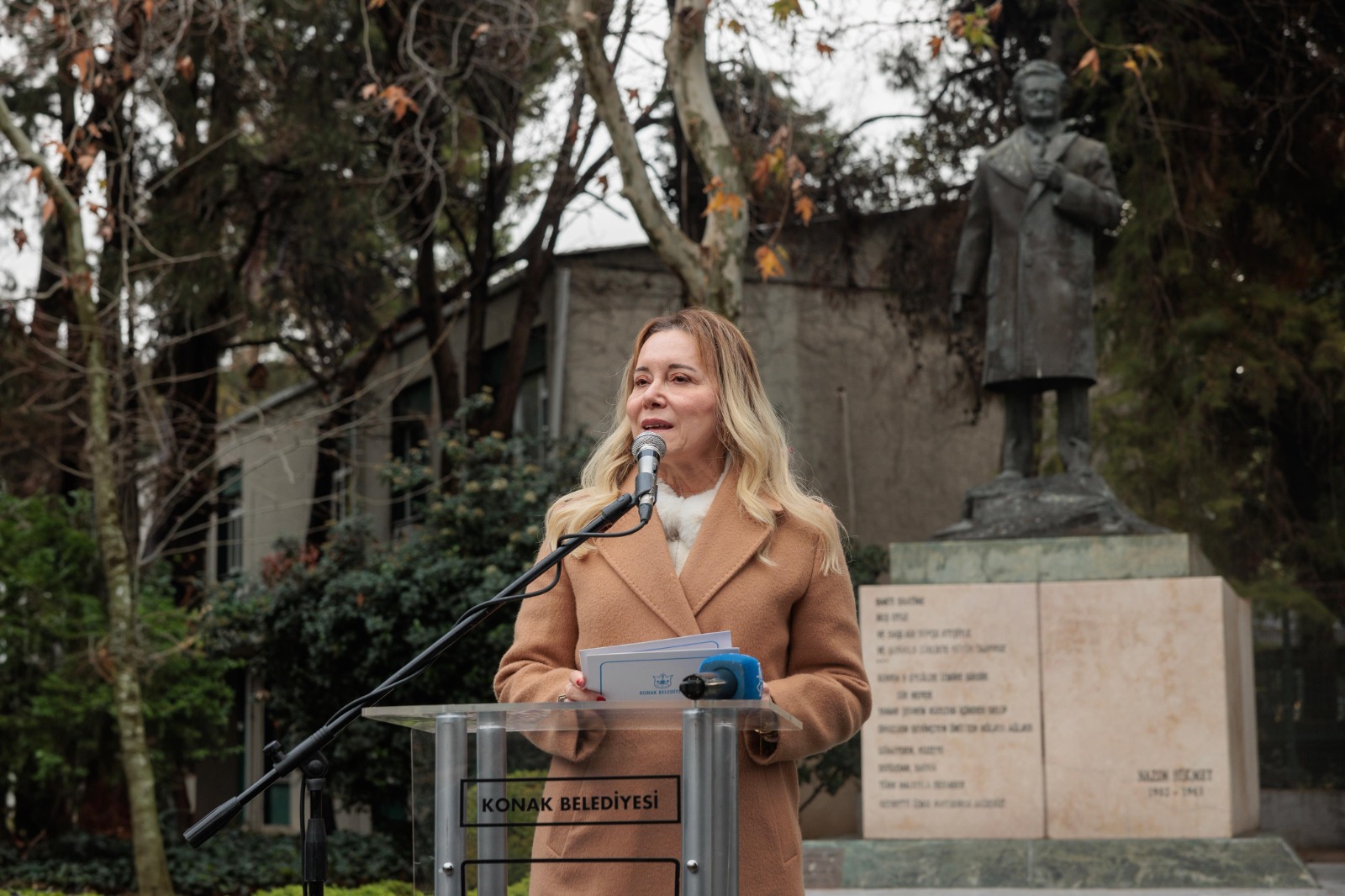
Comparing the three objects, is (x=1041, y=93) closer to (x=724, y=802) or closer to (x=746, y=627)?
(x=746, y=627)

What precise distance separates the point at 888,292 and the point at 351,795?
26.1 feet

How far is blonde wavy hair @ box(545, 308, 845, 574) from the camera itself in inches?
136

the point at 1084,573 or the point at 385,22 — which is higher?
the point at 385,22

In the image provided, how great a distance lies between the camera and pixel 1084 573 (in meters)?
8.88

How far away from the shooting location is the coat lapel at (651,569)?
3.31m

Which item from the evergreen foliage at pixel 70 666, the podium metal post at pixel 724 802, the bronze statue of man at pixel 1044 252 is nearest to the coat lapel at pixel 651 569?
the podium metal post at pixel 724 802

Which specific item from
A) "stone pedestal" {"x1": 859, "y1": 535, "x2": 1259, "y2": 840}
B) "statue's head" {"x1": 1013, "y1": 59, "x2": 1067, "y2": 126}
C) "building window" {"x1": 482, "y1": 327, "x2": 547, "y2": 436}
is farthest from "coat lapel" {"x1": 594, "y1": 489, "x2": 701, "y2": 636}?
"building window" {"x1": 482, "y1": 327, "x2": 547, "y2": 436}

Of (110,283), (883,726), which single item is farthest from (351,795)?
(883,726)

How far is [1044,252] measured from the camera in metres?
9.55

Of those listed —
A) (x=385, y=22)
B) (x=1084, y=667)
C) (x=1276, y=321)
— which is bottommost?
(x=1084, y=667)

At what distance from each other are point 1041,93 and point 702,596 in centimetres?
706

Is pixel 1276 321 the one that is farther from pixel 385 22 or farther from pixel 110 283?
pixel 110 283

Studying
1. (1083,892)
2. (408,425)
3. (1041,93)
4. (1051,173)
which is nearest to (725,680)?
(1083,892)

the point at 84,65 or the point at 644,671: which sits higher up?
the point at 84,65
